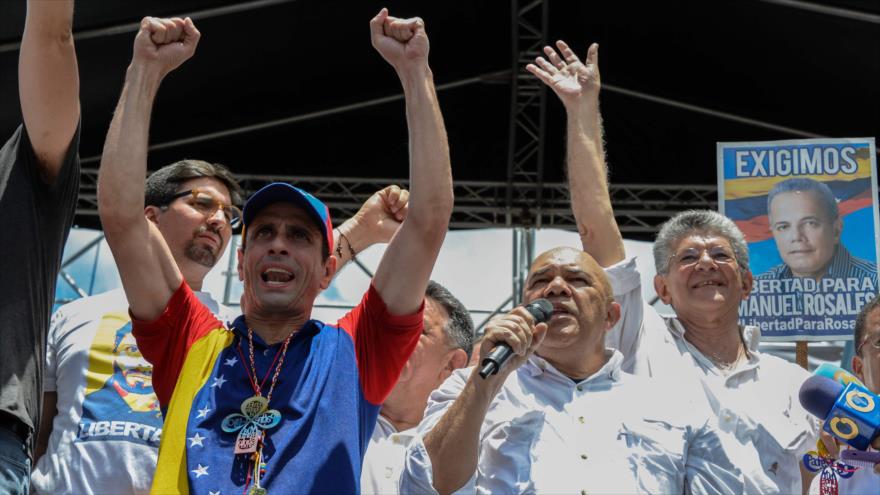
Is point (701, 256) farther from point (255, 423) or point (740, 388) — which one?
point (255, 423)

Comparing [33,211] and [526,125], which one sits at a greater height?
[526,125]

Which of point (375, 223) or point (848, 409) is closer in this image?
point (848, 409)

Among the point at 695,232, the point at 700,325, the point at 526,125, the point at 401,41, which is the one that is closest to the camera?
the point at 401,41

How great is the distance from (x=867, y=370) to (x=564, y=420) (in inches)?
39.7

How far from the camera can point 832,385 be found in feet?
8.30

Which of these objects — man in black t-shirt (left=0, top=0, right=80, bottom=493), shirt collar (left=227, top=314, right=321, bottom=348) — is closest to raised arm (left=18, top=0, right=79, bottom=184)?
man in black t-shirt (left=0, top=0, right=80, bottom=493)

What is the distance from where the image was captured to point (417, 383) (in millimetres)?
3576

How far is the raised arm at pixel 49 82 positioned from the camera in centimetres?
225

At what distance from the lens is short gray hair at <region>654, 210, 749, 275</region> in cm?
382

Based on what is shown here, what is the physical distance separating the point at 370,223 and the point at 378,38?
729 mm

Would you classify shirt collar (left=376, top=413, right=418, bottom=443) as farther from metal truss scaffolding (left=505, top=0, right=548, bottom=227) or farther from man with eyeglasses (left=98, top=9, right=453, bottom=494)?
metal truss scaffolding (left=505, top=0, right=548, bottom=227)

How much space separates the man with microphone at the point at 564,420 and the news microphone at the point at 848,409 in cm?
49

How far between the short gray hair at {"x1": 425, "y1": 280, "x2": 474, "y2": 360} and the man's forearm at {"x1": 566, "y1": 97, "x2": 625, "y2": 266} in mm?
544

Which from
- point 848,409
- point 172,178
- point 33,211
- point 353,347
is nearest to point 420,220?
point 353,347
